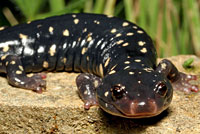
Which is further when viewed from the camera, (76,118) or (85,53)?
(85,53)

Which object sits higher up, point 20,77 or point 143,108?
point 143,108

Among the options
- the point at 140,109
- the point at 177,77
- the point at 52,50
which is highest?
the point at 140,109

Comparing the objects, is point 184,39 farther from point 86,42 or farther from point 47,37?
point 47,37

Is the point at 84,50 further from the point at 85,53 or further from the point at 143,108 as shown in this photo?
the point at 143,108

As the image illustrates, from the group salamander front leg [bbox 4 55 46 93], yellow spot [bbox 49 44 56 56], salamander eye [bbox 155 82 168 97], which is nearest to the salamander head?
salamander eye [bbox 155 82 168 97]

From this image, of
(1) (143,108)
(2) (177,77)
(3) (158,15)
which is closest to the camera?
(1) (143,108)

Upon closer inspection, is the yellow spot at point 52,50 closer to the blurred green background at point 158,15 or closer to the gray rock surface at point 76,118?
the gray rock surface at point 76,118

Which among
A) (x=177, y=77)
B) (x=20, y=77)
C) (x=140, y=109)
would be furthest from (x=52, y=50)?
(x=140, y=109)

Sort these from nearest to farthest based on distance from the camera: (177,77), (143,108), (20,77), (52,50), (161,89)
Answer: (143,108), (161,89), (177,77), (20,77), (52,50)
